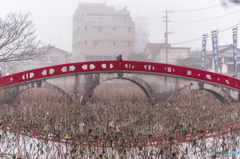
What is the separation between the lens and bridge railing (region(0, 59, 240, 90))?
10.3m

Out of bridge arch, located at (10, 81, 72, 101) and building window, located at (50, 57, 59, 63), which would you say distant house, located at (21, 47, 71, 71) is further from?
bridge arch, located at (10, 81, 72, 101)

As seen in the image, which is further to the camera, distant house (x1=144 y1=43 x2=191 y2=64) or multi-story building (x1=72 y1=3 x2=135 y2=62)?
multi-story building (x1=72 y1=3 x2=135 y2=62)

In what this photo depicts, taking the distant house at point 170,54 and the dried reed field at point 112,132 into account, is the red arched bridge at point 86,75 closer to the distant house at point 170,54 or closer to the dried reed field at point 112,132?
the dried reed field at point 112,132

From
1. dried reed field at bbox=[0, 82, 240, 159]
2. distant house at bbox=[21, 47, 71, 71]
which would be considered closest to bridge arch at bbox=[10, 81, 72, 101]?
dried reed field at bbox=[0, 82, 240, 159]

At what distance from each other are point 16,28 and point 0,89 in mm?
3251

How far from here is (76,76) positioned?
1045 centimetres

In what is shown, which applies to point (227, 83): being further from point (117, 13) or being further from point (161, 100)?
point (117, 13)

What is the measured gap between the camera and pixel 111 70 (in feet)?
34.2

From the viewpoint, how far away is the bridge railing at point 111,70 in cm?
1027

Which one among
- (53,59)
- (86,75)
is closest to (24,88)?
(86,75)

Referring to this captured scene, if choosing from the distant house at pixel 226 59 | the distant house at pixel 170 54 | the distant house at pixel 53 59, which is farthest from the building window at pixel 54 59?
the distant house at pixel 226 59

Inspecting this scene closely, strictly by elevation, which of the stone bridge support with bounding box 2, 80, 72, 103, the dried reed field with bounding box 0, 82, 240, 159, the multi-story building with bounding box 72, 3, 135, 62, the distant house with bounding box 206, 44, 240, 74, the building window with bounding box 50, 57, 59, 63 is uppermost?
the multi-story building with bounding box 72, 3, 135, 62

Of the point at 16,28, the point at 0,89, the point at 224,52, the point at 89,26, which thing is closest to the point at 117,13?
the point at 89,26

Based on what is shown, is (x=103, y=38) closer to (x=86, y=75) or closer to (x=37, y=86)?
(x=86, y=75)
